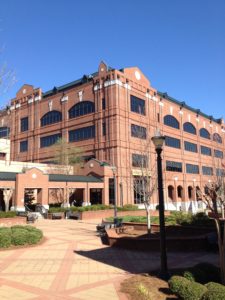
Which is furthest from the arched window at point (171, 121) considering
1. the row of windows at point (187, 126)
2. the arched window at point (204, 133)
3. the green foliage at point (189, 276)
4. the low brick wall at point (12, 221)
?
the green foliage at point (189, 276)

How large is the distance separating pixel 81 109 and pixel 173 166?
18.9m

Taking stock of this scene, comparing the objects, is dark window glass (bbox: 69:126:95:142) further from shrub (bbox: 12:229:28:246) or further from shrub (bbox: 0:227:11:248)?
shrub (bbox: 0:227:11:248)

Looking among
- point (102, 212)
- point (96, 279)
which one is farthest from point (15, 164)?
point (96, 279)

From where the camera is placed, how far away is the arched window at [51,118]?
177ft

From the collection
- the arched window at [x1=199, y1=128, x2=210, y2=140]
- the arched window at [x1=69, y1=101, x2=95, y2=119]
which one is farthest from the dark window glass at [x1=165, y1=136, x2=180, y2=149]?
the arched window at [x1=69, y1=101, x2=95, y2=119]

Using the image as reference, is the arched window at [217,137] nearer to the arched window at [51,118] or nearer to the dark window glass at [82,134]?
the dark window glass at [82,134]

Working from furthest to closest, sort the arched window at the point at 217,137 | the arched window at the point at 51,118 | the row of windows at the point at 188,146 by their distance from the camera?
1. the arched window at the point at 217,137
2. the row of windows at the point at 188,146
3. the arched window at the point at 51,118

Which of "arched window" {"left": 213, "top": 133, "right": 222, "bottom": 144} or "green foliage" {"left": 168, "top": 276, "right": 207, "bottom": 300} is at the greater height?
"arched window" {"left": 213, "top": 133, "right": 222, "bottom": 144}

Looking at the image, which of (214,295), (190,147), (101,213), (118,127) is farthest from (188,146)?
(214,295)

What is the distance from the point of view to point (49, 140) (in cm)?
5459

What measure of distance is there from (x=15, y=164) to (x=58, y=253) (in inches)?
1355

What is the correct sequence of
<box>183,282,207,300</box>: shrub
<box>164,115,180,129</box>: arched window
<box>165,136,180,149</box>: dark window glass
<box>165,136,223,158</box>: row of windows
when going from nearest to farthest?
1. <box>183,282,207,300</box>: shrub
2. <box>165,136,180,149</box>: dark window glass
3. <box>165,136,223,158</box>: row of windows
4. <box>164,115,180,129</box>: arched window

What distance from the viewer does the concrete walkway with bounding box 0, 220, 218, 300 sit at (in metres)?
7.70

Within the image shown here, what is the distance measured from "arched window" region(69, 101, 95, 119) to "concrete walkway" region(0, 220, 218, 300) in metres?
35.3
